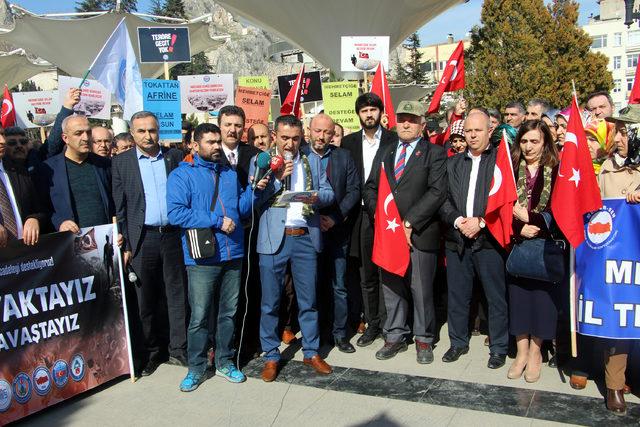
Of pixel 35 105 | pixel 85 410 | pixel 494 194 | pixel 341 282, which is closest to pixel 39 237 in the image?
pixel 85 410

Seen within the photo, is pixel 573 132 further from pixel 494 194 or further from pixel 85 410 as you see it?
pixel 85 410

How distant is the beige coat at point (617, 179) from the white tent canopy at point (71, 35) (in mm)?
18617

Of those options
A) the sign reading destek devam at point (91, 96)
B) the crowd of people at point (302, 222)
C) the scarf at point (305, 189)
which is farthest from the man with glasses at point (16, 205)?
the sign reading destek devam at point (91, 96)

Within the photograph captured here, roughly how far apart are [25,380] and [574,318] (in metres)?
4.26

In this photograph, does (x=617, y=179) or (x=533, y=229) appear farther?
(x=533, y=229)

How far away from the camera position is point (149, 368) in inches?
217

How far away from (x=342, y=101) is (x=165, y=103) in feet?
12.0

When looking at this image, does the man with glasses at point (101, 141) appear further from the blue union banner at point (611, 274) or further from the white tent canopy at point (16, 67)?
the white tent canopy at point (16, 67)

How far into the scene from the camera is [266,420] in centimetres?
443

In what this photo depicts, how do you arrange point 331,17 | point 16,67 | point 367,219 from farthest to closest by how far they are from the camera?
point 16,67
point 331,17
point 367,219

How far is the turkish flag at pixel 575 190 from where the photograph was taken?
4.36 m

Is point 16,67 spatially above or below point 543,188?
above

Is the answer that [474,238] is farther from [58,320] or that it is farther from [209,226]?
[58,320]

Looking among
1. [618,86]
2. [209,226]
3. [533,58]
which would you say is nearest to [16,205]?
[209,226]
